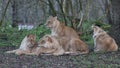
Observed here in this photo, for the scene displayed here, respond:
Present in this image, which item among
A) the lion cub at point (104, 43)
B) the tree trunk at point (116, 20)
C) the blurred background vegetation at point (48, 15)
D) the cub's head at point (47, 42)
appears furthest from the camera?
the blurred background vegetation at point (48, 15)

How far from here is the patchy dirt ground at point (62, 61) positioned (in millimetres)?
9273

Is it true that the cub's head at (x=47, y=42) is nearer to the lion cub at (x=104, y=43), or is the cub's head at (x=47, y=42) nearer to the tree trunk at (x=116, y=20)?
the lion cub at (x=104, y=43)

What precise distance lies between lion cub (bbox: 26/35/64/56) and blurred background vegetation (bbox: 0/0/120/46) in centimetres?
225

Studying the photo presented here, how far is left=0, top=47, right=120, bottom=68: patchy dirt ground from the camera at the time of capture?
365 inches

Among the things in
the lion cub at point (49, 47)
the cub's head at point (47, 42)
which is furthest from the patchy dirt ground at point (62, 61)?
the cub's head at point (47, 42)

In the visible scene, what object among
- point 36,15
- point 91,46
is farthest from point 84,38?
point 36,15

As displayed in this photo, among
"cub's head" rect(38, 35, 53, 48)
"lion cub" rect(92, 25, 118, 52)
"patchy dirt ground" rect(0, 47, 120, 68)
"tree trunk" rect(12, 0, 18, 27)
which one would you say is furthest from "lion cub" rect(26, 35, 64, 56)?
"tree trunk" rect(12, 0, 18, 27)

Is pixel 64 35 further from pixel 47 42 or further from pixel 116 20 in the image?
pixel 116 20

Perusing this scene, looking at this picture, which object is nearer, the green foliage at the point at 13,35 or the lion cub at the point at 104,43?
the lion cub at the point at 104,43

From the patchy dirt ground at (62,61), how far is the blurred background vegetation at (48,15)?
205cm

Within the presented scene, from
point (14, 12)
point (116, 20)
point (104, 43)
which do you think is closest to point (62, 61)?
point (104, 43)

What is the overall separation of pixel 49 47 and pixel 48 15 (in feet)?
23.9

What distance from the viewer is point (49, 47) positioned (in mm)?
10820

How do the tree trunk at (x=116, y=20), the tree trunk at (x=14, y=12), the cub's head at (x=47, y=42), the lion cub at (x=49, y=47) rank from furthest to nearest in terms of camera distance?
the tree trunk at (x=14, y=12), the tree trunk at (x=116, y=20), the cub's head at (x=47, y=42), the lion cub at (x=49, y=47)
